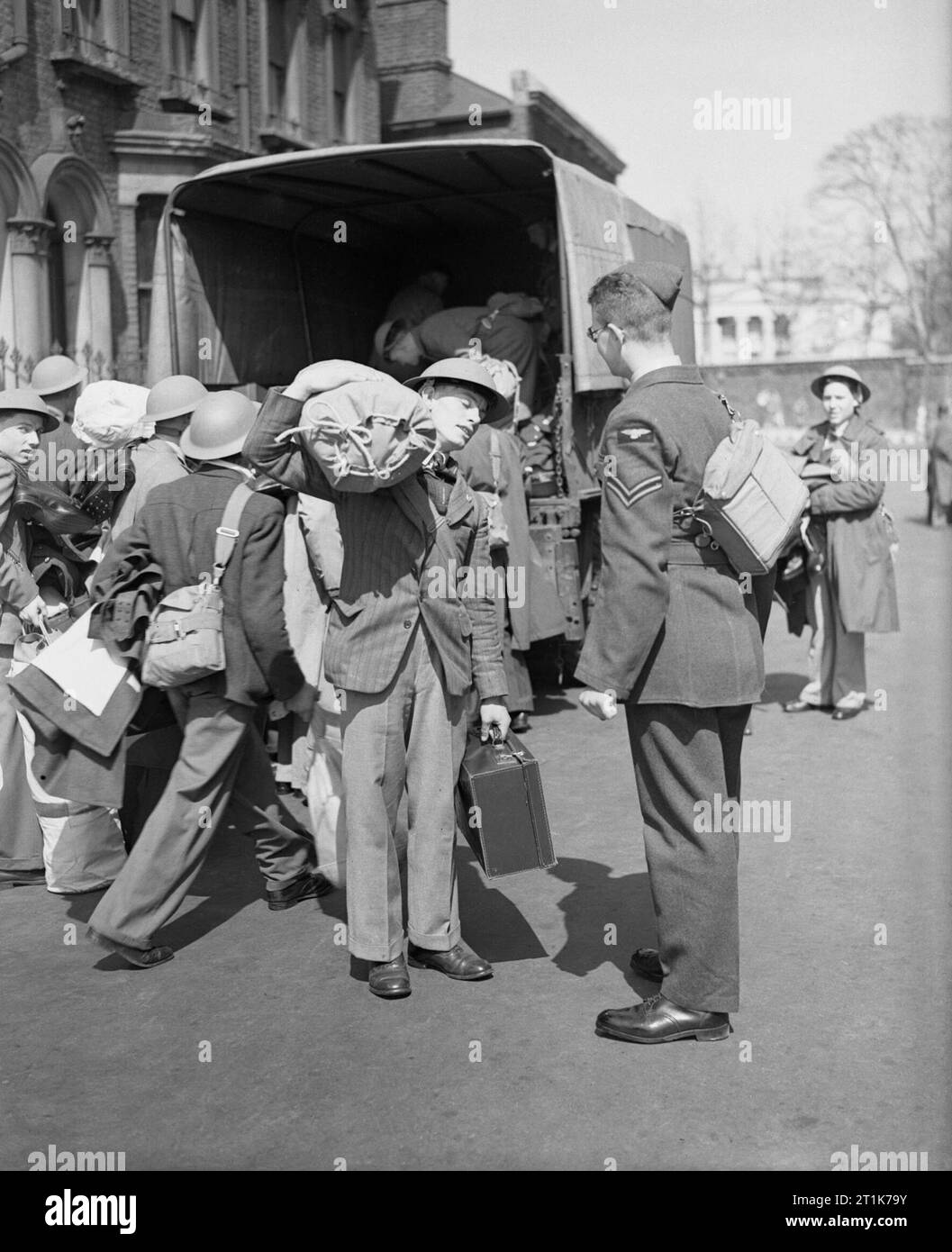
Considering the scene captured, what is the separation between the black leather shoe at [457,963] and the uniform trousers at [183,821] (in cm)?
81

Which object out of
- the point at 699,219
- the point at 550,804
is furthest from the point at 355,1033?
the point at 699,219

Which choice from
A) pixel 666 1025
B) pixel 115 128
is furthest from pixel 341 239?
pixel 666 1025

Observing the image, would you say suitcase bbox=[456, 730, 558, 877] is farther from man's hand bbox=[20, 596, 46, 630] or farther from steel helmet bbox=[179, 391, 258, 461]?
man's hand bbox=[20, 596, 46, 630]

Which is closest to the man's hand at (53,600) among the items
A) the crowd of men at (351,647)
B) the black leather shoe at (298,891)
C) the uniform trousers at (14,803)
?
the crowd of men at (351,647)

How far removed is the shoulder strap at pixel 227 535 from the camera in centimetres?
493

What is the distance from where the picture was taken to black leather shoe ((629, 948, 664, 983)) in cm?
466

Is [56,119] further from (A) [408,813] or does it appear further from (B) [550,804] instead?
(A) [408,813]

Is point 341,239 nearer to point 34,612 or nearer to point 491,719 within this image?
point 34,612

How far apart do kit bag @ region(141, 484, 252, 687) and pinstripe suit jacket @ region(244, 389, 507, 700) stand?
18.6 inches

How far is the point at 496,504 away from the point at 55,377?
94.6 inches

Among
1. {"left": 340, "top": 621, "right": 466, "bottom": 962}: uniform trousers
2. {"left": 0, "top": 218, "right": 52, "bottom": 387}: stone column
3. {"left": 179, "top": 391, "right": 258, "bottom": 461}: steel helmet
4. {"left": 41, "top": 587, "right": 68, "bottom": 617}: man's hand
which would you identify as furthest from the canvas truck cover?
{"left": 0, "top": 218, "right": 52, "bottom": 387}: stone column

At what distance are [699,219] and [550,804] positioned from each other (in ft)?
195

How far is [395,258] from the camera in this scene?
40.3 feet

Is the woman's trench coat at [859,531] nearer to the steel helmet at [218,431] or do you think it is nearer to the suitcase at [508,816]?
the suitcase at [508,816]
